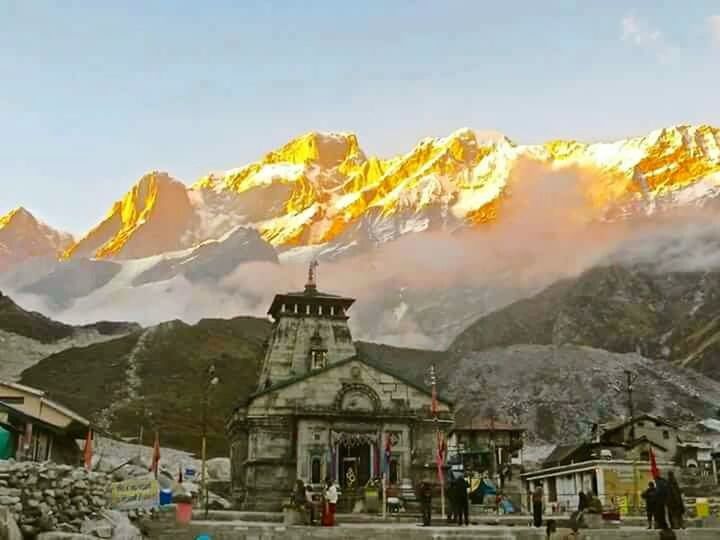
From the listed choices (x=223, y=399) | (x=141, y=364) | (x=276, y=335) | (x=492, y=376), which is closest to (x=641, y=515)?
(x=276, y=335)

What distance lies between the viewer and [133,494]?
26.7 m

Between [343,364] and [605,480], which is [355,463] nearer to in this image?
[343,364]

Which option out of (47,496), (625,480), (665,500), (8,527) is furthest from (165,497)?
(625,480)

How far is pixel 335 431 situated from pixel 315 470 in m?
2.65

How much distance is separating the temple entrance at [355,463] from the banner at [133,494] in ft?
76.6

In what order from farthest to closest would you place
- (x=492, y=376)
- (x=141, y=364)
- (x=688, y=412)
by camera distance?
(x=141, y=364)
(x=492, y=376)
(x=688, y=412)

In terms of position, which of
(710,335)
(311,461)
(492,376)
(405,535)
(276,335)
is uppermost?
(710,335)

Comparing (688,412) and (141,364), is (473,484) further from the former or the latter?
(141,364)

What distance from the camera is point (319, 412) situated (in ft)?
164

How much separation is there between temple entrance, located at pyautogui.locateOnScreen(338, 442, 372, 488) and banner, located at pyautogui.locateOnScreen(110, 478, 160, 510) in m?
23.3

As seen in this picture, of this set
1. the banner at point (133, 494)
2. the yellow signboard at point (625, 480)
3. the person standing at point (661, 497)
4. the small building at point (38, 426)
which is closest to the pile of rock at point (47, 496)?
the banner at point (133, 494)

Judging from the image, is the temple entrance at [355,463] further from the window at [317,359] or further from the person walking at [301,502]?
the person walking at [301,502]

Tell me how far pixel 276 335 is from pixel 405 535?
117ft

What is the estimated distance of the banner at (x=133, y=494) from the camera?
85.9 ft
